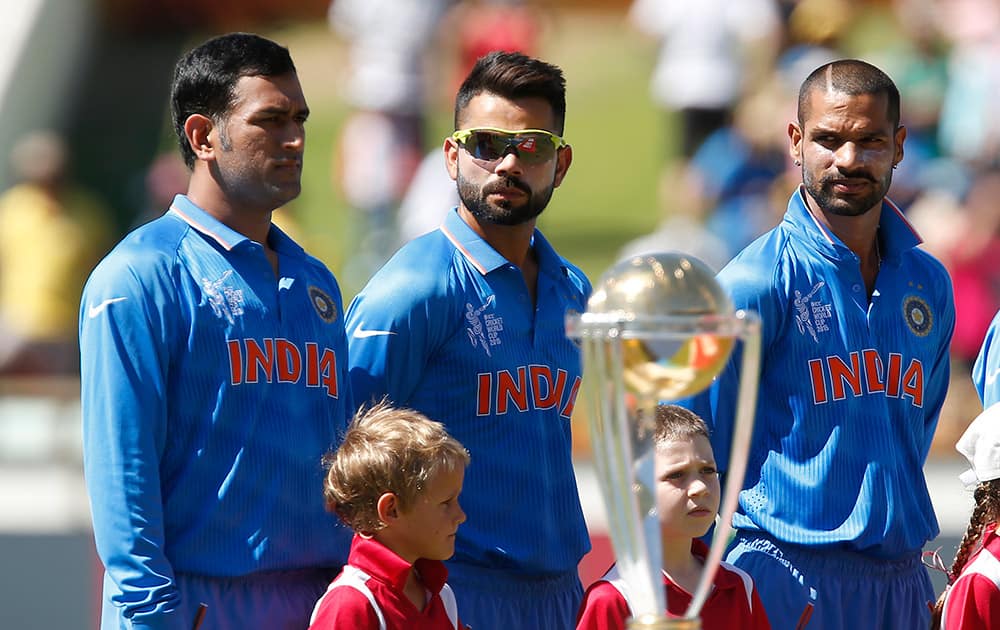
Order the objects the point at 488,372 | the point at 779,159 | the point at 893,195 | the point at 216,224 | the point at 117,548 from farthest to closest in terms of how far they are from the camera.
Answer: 1. the point at 779,159
2. the point at 893,195
3. the point at 488,372
4. the point at 216,224
5. the point at 117,548

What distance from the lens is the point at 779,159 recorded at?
10469 mm

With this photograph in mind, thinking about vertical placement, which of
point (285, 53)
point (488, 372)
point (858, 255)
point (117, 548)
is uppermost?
point (285, 53)

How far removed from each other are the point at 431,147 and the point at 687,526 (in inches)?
364

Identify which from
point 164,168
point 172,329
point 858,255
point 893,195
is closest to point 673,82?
point 893,195

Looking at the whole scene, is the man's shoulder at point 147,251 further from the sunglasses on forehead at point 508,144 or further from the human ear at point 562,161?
the human ear at point 562,161

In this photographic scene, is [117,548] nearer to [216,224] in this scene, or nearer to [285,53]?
[216,224]

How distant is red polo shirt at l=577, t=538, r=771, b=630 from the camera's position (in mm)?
3559

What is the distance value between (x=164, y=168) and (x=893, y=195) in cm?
489

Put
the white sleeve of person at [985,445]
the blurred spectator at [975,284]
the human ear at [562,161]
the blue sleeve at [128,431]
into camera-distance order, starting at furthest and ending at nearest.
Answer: the blurred spectator at [975,284], the human ear at [562,161], the white sleeve of person at [985,445], the blue sleeve at [128,431]

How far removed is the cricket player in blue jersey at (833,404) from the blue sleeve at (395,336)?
0.66 meters

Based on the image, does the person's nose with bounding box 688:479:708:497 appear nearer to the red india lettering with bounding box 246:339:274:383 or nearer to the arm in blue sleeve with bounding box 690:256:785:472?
the arm in blue sleeve with bounding box 690:256:785:472

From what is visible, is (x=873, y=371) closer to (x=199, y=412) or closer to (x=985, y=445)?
(x=985, y=445)

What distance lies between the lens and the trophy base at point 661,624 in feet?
8.07

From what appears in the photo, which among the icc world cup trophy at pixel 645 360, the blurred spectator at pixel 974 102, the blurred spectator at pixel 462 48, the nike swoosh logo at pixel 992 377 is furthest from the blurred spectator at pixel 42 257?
the icc world cup trophy at pixel 645 360
